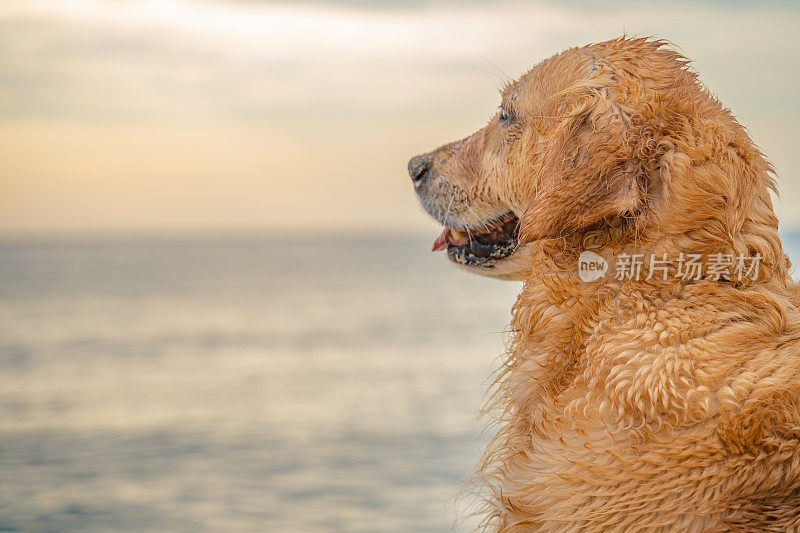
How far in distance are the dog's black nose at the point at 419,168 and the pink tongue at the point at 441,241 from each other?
0.28 meters

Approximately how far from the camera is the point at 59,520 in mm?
11195

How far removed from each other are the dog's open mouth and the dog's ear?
0.82m

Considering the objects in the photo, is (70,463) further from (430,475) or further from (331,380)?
(331,380)

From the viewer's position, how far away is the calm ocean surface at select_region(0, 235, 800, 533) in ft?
36.9

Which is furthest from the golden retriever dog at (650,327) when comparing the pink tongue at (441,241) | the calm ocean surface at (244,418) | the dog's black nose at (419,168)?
the dog's black nose at (419,168)

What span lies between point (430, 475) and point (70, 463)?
21.3 ft

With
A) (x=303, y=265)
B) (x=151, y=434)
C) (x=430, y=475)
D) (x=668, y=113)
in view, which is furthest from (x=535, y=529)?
(x=303, y=265)

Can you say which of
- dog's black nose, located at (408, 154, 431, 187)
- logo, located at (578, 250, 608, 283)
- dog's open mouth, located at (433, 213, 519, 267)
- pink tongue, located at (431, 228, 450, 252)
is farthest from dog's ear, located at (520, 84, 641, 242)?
dog's black nose, located at (408, 154, 431, 187)

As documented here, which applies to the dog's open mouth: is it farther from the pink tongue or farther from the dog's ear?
the dog's ear

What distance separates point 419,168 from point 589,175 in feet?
5.09

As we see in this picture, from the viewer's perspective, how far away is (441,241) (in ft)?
12.0

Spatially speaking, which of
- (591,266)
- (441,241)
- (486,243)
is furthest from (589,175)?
(441,241)

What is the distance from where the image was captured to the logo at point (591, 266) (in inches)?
92.1

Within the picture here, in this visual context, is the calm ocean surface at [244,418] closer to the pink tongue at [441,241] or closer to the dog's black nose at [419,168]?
the pink tongue at [441,241]
